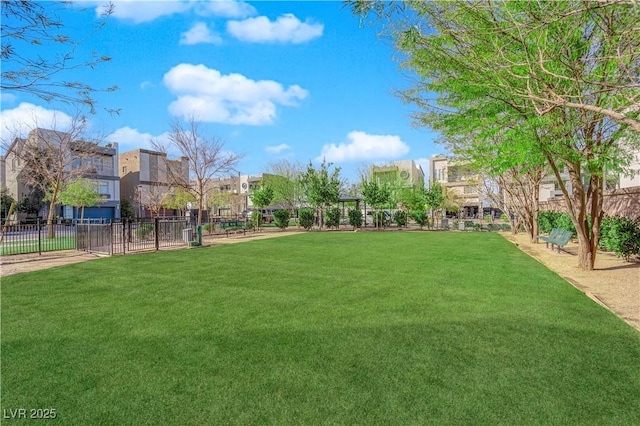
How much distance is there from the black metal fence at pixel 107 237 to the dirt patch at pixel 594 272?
2.32ft

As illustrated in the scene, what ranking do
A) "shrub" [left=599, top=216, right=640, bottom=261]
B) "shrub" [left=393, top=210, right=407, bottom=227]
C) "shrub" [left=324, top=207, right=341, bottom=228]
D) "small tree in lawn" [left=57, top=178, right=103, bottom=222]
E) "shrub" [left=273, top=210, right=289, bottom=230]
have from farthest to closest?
"shrub" [left=393, top=210, right=407, bottom=227] → "shrub" [left=324, top=207, right=341, bottom=228] → "shrub" [left=273, top=210, right=289, bottom=230] → "small tree in lawn" [left=57, top=178, right=103, bottom=222] → "shrub" [left=599, top=216, right=640, bottom=261]

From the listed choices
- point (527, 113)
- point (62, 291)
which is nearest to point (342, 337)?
point (62, 291)

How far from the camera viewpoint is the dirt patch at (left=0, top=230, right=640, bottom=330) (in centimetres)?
640

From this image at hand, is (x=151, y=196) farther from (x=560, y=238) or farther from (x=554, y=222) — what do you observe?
(x=560, y=238)

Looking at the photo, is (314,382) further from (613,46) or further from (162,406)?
(613,46)

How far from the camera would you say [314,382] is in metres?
3.46

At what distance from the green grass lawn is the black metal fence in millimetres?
6391

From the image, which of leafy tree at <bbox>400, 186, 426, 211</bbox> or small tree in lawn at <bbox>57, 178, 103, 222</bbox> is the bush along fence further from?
small tree in lawn at <bbox>57, 178, 103, 222</bbox>

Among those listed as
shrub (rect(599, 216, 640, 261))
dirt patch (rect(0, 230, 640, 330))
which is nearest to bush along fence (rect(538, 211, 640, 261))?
shrub (rect(599, 216, 640, 261))

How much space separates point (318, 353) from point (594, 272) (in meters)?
9.64

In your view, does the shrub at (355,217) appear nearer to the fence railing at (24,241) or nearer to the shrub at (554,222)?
the shrub at (554,222)

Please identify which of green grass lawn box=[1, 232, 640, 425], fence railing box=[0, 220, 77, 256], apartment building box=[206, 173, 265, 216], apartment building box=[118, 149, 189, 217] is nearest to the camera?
green grass lawn box=[1, 232, 640, 425]

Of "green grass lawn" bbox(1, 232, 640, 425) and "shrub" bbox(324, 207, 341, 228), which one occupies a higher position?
"shrub" bbox(324, 207, 341, 228)

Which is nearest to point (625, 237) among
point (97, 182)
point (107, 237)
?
point (107, 237)
